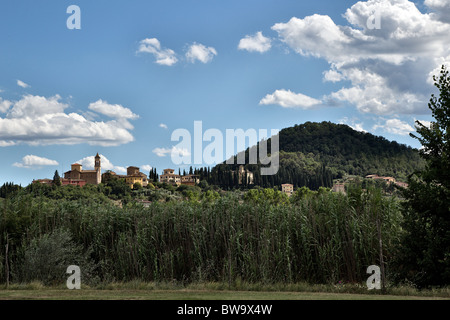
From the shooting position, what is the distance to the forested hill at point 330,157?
122688 mm

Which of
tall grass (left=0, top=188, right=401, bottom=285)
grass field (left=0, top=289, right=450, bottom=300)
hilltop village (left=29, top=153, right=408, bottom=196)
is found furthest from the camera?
hilltop village (left=29, top=153, right=408, bottom=196)

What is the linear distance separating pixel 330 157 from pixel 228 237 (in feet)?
445

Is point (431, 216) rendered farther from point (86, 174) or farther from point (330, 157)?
point (330, 157)

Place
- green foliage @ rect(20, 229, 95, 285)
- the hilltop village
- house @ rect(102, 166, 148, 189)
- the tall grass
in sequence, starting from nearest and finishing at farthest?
the tall grass
green foliage @ rect(20, 229, 95, 285)
the hilltop village
house @ rect(102, 166, 148, 189)

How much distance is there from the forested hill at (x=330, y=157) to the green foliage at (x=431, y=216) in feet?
346

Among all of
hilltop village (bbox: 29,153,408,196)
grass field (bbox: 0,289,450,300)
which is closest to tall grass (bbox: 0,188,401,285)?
grass field (bbox: 0,289,450,300)

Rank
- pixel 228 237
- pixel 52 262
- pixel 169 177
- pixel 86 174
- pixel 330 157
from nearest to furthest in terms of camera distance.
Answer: pixel 52 262 < pixel 228 237 < pixel 86 174 < pixel 169 177 < pixel 330 157

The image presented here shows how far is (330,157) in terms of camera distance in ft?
472

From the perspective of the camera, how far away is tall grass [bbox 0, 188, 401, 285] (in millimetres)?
11461

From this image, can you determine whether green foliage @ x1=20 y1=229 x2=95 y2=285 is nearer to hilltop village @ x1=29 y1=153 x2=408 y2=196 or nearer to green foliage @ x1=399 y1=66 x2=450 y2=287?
green foliage @ x1=399 y1=66 x2=450 y2=287

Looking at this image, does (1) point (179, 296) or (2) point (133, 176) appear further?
(2) point (133, 176)

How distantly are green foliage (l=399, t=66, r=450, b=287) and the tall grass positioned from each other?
88 centimetres

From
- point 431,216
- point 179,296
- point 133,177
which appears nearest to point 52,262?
point 179,296
